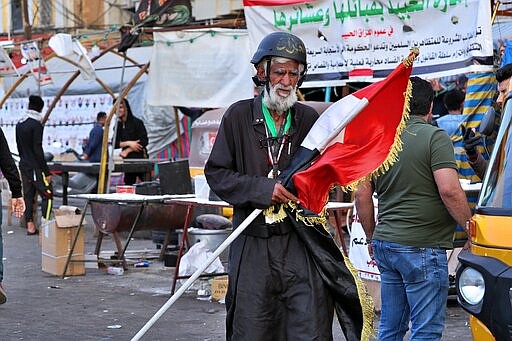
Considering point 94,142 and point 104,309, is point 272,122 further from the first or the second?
point 94,142

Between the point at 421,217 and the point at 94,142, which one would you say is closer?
the point at 421,217

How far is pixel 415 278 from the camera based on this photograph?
233 inches

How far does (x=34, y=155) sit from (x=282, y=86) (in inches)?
410

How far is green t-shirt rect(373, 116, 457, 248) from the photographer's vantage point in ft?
19.4

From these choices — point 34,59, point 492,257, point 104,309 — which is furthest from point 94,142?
point 492,257

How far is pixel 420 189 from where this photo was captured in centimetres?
595

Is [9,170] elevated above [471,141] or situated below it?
below

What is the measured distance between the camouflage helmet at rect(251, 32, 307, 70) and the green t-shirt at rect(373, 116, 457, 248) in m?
0.97

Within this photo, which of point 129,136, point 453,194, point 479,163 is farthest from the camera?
point 129,136

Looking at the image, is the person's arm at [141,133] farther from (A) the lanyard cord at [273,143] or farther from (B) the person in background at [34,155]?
(A) the lanyard cord at [273,143]

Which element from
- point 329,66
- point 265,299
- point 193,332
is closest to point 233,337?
point 265,299

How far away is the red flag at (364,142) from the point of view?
17.5 ft

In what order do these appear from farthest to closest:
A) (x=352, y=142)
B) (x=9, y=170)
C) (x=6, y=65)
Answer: (x=6, y=65), (x=9, y=170), (x=352, y=142)

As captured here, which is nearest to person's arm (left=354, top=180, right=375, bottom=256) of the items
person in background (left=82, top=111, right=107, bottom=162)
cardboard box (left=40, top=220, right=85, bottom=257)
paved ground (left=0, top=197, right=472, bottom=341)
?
paved ground (left=0, top=197, right=472, bottom=341)
